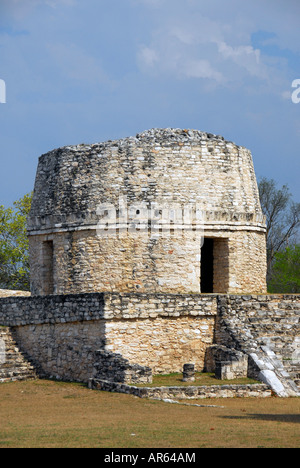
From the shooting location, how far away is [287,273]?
37.3 meters

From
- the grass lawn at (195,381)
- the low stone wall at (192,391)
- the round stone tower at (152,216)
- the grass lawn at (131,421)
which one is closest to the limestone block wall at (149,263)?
the round stone tower at (152,216)

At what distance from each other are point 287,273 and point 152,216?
17.4 m

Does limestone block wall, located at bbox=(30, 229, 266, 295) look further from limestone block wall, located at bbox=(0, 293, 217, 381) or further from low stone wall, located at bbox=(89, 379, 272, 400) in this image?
low stone wall, located at bbox=(89, 379, 272, 400)

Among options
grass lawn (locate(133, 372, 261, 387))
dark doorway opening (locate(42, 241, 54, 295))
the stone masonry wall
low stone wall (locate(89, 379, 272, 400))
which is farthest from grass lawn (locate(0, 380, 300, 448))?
dark doorway opening (locate(42, 241, 54, 295))

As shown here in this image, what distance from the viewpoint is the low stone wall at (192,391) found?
16641 millimetres

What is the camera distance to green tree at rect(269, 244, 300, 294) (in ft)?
122

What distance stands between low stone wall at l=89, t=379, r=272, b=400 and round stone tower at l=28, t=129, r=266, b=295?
4253 millimetres

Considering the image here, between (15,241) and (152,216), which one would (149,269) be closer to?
(152,216)

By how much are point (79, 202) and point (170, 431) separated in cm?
1044

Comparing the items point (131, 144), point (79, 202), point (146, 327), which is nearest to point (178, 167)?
point (131, 144)

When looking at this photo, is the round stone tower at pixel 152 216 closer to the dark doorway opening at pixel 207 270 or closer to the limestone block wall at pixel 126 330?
the limestone block wall at pixel 126 330

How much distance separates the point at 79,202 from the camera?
72.2 ft

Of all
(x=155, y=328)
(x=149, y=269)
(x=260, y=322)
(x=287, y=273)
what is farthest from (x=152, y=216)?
(x=287, y=273)

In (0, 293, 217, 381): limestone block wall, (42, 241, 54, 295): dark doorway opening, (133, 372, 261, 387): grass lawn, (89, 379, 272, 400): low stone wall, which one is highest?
(42, 241, 54, 295): dark doorway opening
